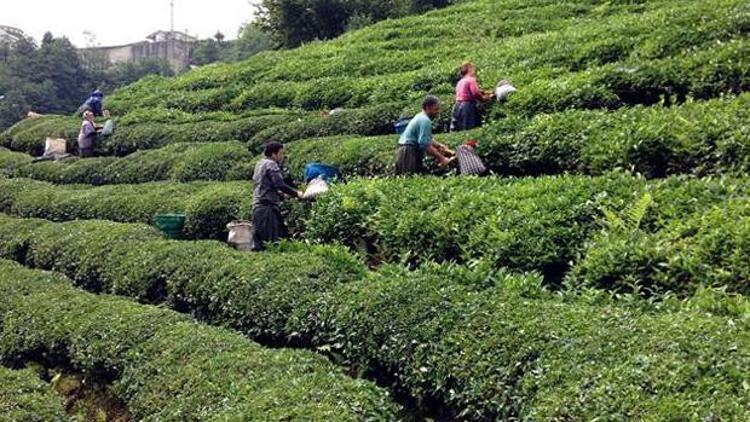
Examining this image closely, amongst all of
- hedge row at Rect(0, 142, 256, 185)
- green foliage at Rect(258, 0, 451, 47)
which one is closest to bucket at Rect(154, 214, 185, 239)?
hedge row at Rect(0, 142, 256, 185)

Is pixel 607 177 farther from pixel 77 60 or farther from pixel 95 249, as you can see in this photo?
pixel 77 60

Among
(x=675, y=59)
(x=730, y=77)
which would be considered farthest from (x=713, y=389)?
(x=675, y=59)

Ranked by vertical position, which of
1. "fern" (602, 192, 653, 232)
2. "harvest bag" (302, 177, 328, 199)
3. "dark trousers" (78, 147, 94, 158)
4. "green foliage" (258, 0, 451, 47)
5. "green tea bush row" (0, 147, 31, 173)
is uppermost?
"green foliage" (258, 0, 451, 47)

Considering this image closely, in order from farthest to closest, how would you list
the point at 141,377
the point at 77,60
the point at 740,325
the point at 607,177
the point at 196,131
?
the point at 77,60 < the point at 196,131 < the point at 607,177 < the point at 141,377 < the point at 740,325

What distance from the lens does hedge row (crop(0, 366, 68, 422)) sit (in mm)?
7383

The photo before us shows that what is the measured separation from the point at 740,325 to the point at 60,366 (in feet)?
25.8

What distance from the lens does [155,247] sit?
11.8 meters

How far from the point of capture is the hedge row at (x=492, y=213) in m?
8.03

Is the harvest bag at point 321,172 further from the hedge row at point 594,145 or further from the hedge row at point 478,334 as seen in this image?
the hedge row at point 478,334

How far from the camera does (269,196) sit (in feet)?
35.2

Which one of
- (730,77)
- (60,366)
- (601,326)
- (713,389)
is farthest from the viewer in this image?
(730,77)

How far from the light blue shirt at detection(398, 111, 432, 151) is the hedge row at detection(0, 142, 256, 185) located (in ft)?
16.1

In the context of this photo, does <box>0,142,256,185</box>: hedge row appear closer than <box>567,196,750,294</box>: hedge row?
No

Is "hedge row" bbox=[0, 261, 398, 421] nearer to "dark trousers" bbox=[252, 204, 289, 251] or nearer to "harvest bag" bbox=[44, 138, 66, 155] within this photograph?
"dark trousers" bbox=[252, 204, 289, 251]
